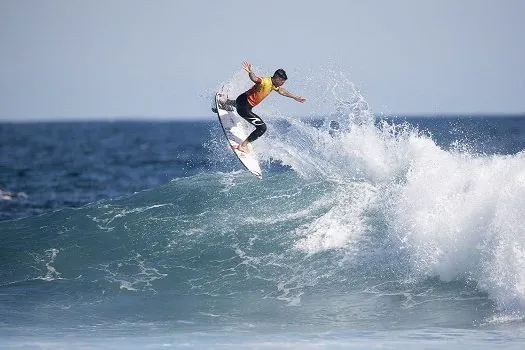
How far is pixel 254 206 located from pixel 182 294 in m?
3.53

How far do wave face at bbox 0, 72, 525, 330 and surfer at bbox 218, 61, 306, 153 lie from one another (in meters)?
1.59

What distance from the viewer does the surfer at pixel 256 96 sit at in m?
14.4

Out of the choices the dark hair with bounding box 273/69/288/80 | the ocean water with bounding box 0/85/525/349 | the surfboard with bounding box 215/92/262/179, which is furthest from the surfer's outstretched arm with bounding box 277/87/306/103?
the ocean water with bounding box 0/85/525/349

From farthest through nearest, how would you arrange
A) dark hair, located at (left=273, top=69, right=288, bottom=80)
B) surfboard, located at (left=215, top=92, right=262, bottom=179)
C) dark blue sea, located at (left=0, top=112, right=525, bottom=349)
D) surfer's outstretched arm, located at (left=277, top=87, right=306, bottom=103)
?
surfboard, located at (left=215, top=92, right=262, bottom=179) → dark hair, located at (left=273, top=69, right=288, bottom=80) → surfer's outstretched arm, located at (left=277, top=87, right=306, bottom=103) → dark blue sea, located at (left=0, top=112, right=525, bottom=349)

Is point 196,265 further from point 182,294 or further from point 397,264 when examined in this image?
point 397,264

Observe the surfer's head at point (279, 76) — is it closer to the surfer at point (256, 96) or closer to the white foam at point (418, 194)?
the surfer at point (256, 96)

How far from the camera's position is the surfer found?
1443cm

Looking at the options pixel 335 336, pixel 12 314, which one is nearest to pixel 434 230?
pixel 335 336

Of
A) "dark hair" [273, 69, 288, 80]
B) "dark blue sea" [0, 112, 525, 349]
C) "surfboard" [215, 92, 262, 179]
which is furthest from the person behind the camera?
"surfboard" [215, 92, 262, 179]

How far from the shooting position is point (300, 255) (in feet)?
47.1

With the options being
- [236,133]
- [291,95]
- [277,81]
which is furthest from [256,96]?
[236,133]

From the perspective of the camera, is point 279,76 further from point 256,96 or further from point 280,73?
point 256,96

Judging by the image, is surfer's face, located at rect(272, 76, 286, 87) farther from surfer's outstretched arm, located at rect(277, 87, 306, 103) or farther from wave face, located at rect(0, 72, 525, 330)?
wave face, located at rect(0, 72, 525, 330)

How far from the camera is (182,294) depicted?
13.4 m
